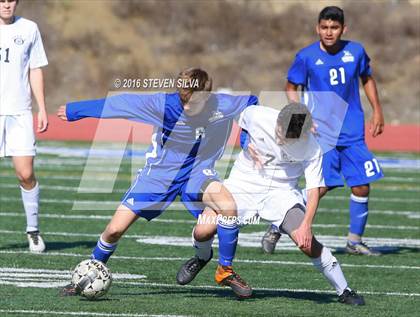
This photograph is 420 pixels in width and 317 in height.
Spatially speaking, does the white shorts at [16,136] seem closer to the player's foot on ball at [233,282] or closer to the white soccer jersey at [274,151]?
the white soccer jersey at [274,151]

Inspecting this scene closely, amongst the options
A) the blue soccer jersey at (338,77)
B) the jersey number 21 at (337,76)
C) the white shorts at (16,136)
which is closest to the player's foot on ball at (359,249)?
the blue soccer jersey at (338,77)

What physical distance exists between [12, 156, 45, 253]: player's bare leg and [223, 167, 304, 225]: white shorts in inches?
87.4

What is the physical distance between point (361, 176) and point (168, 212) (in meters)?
3.45

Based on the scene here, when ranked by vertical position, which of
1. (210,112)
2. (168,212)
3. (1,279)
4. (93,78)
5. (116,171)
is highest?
(210,112)

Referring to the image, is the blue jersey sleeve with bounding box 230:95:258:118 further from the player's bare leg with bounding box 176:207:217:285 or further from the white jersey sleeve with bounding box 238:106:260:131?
the player's bare leg with bounding box 176:207:217:285

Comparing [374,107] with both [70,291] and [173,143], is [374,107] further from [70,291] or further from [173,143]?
[70,291]

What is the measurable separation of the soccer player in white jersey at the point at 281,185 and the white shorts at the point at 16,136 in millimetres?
2094

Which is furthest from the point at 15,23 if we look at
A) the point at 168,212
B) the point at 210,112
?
the point at 168,212

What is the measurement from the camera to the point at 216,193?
717cm

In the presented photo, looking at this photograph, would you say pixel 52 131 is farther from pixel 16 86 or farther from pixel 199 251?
pixel 199 251

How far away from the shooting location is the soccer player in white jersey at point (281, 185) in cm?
677

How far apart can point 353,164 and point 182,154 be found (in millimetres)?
2411

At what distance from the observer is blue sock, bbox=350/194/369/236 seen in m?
9.46

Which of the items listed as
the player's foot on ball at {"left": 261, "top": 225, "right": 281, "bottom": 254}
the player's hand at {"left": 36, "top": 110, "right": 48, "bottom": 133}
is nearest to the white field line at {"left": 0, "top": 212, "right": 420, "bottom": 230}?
the player's foot on ball at {"left": 261, "top": 225, "right": 281, "bottom": 254}
